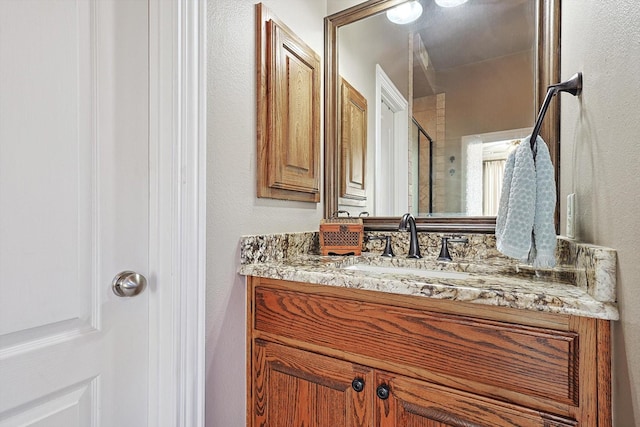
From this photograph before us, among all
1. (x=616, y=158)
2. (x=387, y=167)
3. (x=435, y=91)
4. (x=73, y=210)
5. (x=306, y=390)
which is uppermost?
(x=435, y=91)

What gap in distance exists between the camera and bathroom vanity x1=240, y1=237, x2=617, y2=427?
659 mm

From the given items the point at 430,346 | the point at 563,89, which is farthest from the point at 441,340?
the point at 563,89

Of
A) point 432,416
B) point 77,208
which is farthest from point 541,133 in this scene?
point 77,208

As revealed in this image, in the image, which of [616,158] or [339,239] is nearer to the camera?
[616,158]

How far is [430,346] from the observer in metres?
0.79

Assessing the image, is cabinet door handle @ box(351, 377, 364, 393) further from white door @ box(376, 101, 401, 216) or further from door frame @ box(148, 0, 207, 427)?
white door @ box(376, 101, 401, 216)

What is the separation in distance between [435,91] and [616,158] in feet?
2.76

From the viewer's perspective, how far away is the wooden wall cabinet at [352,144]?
155cm

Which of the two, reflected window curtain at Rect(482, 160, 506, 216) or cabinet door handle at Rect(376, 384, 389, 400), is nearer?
cabinet door handle at Rect(376, 384, 389, 400)

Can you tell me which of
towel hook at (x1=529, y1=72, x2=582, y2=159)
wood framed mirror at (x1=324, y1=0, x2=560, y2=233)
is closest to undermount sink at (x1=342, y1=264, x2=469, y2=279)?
wood framed mirror at (x1=324, y1=0, x2=560, y2=233)

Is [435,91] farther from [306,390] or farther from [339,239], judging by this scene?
[306,390]

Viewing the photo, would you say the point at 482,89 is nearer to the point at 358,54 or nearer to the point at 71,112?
the point at 358,54

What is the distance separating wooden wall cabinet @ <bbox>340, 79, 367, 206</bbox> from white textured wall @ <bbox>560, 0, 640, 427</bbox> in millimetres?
840

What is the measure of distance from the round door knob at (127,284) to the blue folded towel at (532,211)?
1.01m
